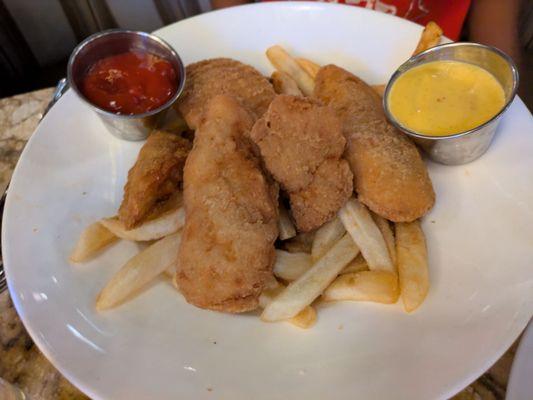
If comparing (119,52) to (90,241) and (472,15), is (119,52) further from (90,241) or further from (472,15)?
(472,15)

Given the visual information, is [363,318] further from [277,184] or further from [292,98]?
[292,98]

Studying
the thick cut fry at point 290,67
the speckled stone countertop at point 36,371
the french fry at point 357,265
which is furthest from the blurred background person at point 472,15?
the speckled stone countertop at point 36,371

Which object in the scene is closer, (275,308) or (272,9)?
(275,308)

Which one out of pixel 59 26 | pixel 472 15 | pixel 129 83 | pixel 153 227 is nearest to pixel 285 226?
pixel 153 227

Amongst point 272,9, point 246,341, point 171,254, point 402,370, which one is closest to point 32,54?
point 272,9

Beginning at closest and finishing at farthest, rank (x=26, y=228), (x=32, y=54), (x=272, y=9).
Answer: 1. (x=26, y=228)
2. (x=272, y=9)
3. (x=32, y=54)

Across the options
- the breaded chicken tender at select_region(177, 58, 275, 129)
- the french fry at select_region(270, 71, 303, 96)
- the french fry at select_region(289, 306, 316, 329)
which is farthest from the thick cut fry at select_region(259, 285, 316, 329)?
the french fry at select_region(270, 71, 303, 96)

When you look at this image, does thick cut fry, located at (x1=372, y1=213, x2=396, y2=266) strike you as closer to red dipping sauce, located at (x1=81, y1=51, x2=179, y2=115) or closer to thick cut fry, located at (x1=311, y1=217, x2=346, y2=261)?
thick cut fry, located at (x1=311, y1=217, x2=346, y2=261)
